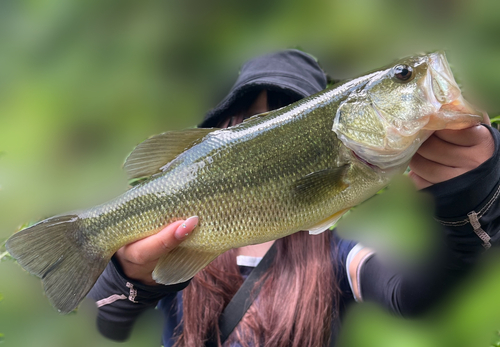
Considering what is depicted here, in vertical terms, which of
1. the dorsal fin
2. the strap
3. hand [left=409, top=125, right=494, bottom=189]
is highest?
the dorsal fin

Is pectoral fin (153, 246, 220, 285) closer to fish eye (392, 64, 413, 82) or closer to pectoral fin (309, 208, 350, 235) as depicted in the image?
pectoral fin (309, 208, 350, 235)

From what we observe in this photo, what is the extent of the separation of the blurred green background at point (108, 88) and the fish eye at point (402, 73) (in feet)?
1.10

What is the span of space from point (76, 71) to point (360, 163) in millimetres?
1357

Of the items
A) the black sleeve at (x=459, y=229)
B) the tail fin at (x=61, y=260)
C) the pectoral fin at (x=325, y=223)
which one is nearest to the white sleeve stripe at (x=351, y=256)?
the black sleeve at (x=459, y=229)

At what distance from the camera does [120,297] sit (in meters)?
1.00

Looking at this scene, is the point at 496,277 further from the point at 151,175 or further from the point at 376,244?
the point at 151,175

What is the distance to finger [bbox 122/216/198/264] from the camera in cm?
74

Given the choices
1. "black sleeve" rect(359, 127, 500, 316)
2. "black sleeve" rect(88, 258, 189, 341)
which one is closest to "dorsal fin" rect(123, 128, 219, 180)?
"black sleeve" rect(88, 258, 189, 341)

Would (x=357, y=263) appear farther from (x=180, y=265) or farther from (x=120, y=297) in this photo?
(x=120, y=297)

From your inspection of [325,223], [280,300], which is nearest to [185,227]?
[325,223]

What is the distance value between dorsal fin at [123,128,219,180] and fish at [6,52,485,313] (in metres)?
0.02

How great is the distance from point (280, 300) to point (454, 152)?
744mm

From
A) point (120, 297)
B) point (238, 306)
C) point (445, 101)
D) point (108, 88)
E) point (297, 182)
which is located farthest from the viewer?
point (108, 88)

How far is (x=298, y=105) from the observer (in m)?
0.76
